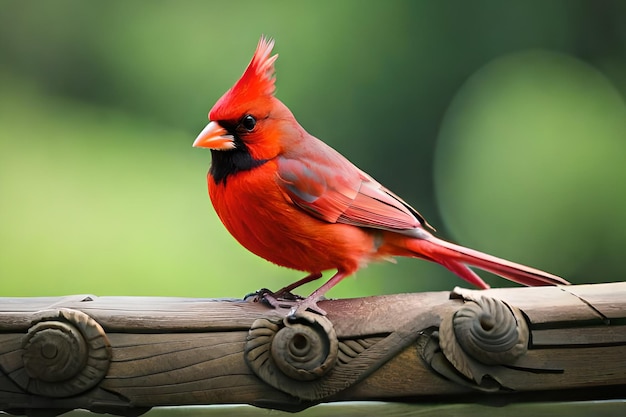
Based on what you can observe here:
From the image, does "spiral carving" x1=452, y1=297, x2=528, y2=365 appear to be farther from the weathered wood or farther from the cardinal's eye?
the cardinal's eye

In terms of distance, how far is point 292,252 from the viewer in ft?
6.07

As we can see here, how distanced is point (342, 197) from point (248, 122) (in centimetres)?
25

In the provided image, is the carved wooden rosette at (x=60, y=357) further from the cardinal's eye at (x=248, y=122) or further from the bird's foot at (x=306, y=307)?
the cardinal's eye at (x=248, y=122)

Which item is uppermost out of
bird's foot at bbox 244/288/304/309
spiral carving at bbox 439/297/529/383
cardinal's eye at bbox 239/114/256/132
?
cardinal's eye at bbox 239/114/256/132

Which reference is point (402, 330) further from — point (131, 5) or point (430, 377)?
point (131, 5)

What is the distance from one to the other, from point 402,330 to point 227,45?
2.01 metres

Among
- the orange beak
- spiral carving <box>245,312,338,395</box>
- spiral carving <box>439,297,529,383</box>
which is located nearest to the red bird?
the orange beak

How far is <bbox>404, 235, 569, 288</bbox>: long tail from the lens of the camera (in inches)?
71.8

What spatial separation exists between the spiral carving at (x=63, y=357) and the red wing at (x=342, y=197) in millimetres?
492

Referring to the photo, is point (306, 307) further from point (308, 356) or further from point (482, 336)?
point (482, 336)

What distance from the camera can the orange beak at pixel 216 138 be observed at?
1775mm

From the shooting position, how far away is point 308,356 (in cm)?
157

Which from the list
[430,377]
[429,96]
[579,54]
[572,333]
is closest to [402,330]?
[430,377]

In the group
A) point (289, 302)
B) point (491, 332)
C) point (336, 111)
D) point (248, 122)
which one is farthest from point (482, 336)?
point (336, 111)
